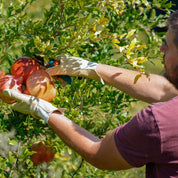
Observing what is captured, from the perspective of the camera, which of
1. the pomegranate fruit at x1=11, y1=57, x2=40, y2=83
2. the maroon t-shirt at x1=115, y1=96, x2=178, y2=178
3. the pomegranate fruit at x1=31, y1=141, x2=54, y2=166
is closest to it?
the maroon t-shirt at x1=115, y1=96, x2=178, y2=178

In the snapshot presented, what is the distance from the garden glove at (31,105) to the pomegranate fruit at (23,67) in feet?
0.38

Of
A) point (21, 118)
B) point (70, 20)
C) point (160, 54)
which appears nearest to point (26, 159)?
point (21, 118)

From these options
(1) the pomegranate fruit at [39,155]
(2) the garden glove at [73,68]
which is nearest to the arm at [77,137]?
(2) the garden glove at [73,68]

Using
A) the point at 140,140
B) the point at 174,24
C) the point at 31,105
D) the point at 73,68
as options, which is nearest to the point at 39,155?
the point at 31,105

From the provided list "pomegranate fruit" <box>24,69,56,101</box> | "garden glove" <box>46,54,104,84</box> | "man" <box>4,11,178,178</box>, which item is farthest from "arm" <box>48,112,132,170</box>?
"garden glove" <box>46,54,104,84</box>

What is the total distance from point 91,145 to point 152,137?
307 mm

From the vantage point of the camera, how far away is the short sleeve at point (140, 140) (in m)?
1.14

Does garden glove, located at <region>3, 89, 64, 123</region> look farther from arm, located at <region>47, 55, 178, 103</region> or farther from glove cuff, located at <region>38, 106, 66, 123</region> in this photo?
arm, located at <region>47, 55, 178, 103</region>

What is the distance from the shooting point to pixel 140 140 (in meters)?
1.16

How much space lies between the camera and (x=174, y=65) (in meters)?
1.30

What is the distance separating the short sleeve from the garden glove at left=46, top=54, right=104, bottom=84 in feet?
2.34

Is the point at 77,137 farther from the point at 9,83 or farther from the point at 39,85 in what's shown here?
the point at 9,83

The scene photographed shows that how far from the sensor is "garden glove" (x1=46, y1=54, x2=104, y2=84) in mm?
1847

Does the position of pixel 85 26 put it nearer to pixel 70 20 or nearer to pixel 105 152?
pixel 70 20
